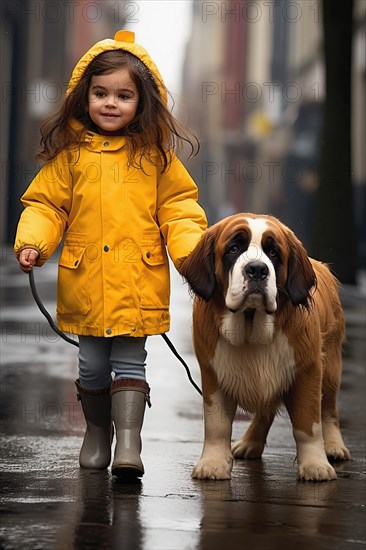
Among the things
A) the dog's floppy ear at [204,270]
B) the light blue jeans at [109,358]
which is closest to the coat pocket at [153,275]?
the light blue jeans at [109,358]

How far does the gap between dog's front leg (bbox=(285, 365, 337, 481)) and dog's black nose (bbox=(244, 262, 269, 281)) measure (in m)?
0.69

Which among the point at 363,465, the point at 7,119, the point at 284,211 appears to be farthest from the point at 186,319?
the point at 284,211

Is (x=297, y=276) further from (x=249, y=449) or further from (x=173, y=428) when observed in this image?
(x=173, y=428)

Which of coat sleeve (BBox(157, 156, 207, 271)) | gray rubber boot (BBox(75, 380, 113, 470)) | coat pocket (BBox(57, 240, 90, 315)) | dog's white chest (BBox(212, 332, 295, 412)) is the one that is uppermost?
coat sleeve (BBox(157, 156, 207, 271))

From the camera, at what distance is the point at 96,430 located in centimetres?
593

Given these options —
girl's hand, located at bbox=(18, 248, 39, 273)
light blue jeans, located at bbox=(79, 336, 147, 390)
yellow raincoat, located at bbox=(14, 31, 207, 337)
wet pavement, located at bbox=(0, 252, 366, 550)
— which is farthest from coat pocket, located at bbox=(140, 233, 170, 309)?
wet pavement, located at bbox=(0, 252, 366, 550)

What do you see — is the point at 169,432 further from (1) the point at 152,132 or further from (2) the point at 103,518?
(2) the point at 103,518

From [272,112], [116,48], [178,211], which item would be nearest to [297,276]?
[178,211]

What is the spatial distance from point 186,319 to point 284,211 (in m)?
37.1

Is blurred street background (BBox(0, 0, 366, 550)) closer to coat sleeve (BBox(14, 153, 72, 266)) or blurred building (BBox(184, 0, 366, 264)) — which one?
coat sleeve (BBox(14, 153, 72, 266))

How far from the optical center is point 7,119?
4122 centimetres

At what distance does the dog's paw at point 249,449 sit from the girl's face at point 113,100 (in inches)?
65.0

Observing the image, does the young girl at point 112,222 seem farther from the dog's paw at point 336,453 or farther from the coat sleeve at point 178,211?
the dog's paw at point 336,453

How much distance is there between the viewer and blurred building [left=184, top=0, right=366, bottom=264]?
1561 inches
